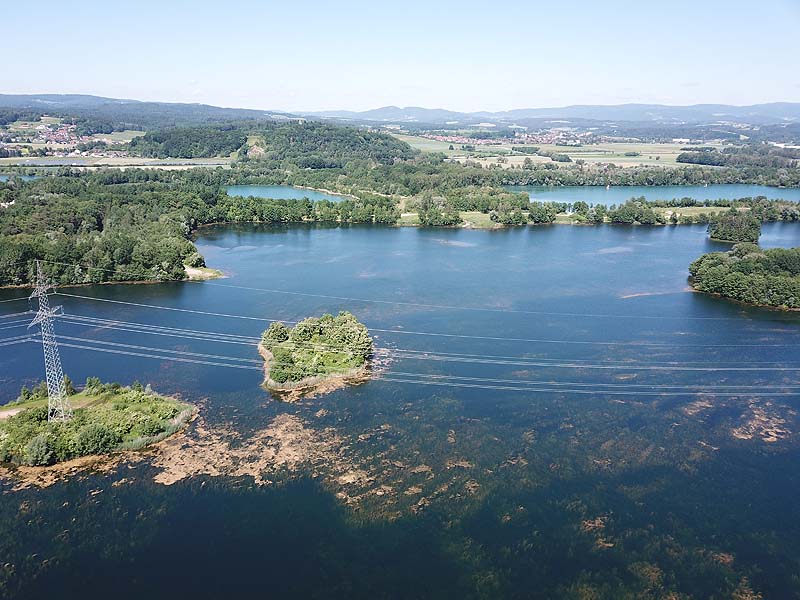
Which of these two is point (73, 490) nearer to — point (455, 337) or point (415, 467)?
point (415, 467)

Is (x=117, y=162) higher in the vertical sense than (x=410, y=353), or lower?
higher

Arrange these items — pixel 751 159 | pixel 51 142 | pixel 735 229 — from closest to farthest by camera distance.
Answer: pixel 735 229, pixel 751 159, pixel 51 142

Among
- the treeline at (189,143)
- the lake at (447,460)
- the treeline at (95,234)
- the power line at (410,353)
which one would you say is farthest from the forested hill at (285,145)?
the power line at (410,353)

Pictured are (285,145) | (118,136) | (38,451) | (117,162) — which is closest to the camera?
(38,451)

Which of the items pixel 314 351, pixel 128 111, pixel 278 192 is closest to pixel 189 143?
pixel 278 192

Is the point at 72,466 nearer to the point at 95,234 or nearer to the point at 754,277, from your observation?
the point at 95,234

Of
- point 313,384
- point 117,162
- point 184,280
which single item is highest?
point 117,162

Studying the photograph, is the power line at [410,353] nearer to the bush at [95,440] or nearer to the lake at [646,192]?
the bush at [95,440]
